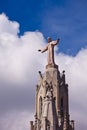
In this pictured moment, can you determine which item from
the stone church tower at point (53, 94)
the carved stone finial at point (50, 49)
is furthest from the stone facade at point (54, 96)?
the carved stone finial at point (50, 49)

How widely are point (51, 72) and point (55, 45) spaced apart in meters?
4.48

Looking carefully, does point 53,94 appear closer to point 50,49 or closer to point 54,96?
point 54,96

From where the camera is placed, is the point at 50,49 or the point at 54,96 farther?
the point at 50,49

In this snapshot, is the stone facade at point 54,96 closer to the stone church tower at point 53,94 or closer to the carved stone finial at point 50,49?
the stone church tower at point 53,94

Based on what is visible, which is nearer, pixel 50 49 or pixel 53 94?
pixel 53 94

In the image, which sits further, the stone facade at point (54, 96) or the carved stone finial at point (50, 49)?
the carved stone finial at point (50, 49)

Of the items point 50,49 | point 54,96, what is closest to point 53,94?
point 54,96

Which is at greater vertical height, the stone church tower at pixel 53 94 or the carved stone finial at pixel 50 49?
the carved stone finial at pixel 50 49

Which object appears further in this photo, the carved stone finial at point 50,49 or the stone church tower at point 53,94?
the carved stone finial at point 50,49

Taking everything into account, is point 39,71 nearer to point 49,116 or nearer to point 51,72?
point 51,72

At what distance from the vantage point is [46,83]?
56.5 m

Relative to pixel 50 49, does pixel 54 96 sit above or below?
below

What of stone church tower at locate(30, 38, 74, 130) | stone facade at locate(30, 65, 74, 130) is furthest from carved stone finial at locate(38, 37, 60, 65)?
stone facade at locate(30, 65, 74, 130)

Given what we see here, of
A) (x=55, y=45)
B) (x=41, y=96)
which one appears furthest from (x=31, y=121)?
(x=55, y=45)
